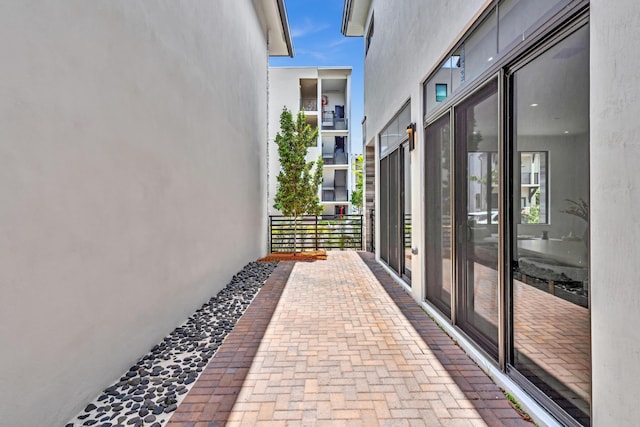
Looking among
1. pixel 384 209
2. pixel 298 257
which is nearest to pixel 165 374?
pixel 384 209

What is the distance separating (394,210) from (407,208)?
0.94 m

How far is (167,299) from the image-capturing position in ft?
10.7

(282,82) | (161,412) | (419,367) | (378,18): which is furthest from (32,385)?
(282,82)

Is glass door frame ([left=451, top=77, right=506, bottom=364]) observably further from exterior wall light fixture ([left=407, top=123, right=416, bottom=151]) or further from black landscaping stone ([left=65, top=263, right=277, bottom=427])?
black landscaping stone ([left=65, top=263, right=277, bottom=427])

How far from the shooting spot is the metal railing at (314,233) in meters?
9.54

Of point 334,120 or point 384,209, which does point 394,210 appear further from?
point 334,120

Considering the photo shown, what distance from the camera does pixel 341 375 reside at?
99.1 inches

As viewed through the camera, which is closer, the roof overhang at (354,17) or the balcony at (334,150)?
the roof overhang at (354,17)

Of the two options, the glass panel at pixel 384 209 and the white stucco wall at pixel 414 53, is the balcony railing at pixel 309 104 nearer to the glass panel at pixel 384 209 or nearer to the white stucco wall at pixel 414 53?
the white stucco wall at pixel 414 53

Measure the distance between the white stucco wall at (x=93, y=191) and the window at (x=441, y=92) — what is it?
276 cm

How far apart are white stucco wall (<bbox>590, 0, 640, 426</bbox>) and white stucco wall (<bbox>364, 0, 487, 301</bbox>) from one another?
4.79 feet

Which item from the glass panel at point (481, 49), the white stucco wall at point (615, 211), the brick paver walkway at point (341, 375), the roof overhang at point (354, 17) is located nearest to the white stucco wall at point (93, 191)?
the brick paver walkway at point (341, 375)

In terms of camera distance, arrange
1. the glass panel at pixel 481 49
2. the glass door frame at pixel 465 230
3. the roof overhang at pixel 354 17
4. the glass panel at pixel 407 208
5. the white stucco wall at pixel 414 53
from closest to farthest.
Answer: the glass door frame at pixel 465 230
the glass panel at pixel 481 49
the white stucco wall at pixel 414 53
the glass panel at pixel 407 208
the roof overhang at pixel 354 17

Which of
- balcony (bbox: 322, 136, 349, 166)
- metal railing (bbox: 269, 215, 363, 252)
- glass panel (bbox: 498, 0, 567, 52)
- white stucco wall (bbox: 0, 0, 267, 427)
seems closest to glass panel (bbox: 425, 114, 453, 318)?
glass panel (bbox: 498, 0, 567, 52)
